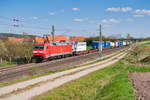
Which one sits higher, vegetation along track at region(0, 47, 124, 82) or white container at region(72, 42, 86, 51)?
white container at region(72, 42, 86, 51)

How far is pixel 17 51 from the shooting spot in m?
38.0

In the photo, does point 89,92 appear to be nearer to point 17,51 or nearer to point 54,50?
point 54,50

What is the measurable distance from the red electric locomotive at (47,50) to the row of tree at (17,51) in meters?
5.54

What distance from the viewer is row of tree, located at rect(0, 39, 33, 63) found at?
1468 inches

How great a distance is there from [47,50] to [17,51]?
33.1ft

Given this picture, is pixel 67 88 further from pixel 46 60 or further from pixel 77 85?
pixel 46 60

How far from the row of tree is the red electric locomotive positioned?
5.54 metres

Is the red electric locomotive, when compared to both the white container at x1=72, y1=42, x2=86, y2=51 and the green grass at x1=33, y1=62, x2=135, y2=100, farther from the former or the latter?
the green grass at x1=33, y1=62, x2=135, y2=100

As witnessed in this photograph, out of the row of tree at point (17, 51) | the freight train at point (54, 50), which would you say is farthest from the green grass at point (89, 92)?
the row of tree at point (17, 51)

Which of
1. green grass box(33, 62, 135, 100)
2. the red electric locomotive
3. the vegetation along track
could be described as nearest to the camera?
green grass box(33, 62, 135, 100)

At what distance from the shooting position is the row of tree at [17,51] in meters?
37.3

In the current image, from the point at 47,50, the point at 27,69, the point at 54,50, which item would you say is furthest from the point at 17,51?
the point at 27,69

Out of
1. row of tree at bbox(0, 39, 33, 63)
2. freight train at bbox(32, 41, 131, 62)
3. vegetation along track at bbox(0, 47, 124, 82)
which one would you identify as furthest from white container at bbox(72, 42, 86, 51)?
vegetation along track at bbox(0, 47, 124, 82)

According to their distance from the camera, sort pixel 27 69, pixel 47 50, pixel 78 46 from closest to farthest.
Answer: pixel 27 69 → pixel 47 50 → pixel 78 46
